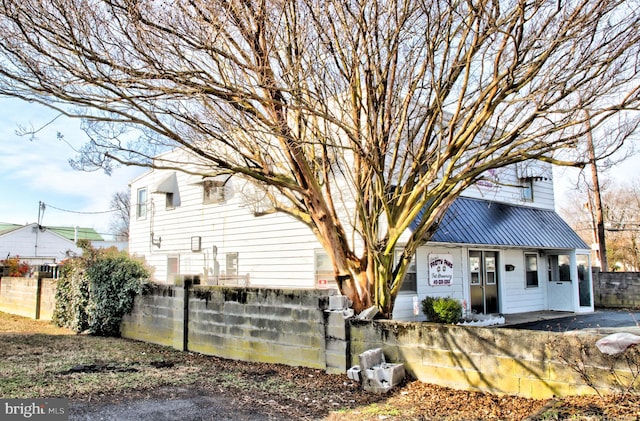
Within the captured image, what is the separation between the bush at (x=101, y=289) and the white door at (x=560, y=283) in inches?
515

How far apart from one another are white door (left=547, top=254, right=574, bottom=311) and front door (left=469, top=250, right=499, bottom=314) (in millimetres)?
3101

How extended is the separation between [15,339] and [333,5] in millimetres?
9808

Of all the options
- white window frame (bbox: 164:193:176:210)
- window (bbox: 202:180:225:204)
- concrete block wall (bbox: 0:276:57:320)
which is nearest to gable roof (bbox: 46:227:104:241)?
concrete block wall (bbox: 0:276:57:320)

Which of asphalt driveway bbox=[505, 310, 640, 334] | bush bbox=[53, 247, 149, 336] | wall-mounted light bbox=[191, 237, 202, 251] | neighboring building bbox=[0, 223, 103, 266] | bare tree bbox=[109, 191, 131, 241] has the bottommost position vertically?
asphalt driveway bbox=[505, 310, 640, 334]

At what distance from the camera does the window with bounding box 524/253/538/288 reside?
16.0m

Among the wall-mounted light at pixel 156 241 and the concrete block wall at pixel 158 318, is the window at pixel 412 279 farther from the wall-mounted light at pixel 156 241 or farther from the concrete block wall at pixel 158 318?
the wall-mounted light at pixel 156 241

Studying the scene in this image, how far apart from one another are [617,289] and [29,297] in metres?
21.7

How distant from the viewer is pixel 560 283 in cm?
1634

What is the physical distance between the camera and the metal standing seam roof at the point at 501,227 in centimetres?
1220

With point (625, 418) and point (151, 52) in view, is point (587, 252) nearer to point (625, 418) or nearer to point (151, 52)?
point (625, 418)

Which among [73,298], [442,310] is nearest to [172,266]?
[73,298]

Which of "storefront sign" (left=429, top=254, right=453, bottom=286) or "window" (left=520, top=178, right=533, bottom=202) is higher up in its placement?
"window" (left=520, top=178, right=533, bottom=202)

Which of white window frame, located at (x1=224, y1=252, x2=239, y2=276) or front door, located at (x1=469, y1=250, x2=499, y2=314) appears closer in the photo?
front door, located at (x1=469, y1=250, x2=499, y2=314)

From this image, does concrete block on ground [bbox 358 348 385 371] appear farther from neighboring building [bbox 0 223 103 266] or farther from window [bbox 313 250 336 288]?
neighboring building [bbox 0 223 103 266]
